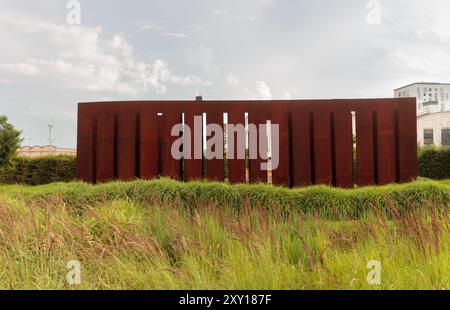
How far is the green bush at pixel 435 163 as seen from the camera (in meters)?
12.2

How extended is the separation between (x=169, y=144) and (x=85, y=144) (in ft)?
6.28

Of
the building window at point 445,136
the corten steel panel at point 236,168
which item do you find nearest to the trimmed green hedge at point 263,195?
the corten steel panel at point 236,168

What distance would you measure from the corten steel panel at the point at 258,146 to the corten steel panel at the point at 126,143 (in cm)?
243

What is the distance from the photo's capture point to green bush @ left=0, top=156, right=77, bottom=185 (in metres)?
12.2

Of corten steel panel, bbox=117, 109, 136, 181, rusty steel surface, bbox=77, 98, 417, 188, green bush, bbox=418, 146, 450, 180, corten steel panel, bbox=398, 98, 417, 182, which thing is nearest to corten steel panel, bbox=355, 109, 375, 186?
rusty steel surface, bbox=77, 98, 417, 188

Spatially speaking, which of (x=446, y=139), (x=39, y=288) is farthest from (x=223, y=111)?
(x=446, y=139)

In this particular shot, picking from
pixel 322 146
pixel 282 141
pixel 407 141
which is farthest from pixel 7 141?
pixel 407 141

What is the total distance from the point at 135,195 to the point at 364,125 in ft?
16.1

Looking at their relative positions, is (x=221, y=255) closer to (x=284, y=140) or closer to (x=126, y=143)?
(x=284, y=140)

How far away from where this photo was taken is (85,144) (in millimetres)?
7770

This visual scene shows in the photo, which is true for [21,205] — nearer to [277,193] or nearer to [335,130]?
[277,193]

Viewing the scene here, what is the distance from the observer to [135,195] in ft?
18.1

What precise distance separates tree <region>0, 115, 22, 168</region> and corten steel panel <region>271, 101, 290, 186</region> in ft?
30.5
